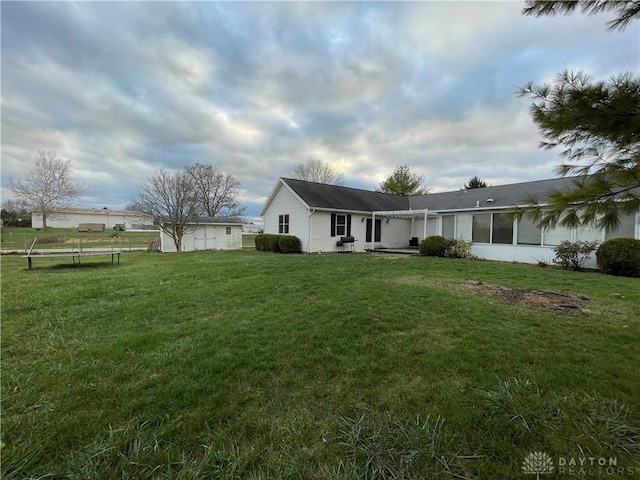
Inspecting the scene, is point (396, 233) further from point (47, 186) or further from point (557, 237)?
point (47, 186)

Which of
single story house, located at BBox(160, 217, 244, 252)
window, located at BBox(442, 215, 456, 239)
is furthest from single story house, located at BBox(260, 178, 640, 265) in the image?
single story house, located at BBox(160, 217, 244, 252)

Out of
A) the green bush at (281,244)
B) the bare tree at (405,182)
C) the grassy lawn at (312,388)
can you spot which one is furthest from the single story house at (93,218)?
the grassy lawn at (312,388)

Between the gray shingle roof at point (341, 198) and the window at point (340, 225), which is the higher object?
the gray shingle roof at point (341, 198)

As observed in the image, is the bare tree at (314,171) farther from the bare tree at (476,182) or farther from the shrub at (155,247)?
the shrub at (155,247)

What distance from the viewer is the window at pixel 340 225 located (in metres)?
15.9

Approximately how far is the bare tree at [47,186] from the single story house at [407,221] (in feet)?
87.8

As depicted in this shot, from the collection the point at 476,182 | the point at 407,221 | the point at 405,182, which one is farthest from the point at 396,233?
the point at 476,182

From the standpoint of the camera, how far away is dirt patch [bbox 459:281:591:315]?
5.10m

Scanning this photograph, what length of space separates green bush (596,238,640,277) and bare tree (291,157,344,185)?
1105 inches

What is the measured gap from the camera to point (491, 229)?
13.6 meters

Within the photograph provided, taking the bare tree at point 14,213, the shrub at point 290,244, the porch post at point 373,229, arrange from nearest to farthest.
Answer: the shrub at point 290,244, the porch post at point 373,229, the bare tree at point 14,213

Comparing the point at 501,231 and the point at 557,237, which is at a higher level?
the point at 501,231

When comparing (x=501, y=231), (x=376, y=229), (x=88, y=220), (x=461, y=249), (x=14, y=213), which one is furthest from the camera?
(x=88, y=220)

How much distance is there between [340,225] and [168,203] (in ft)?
38.8
